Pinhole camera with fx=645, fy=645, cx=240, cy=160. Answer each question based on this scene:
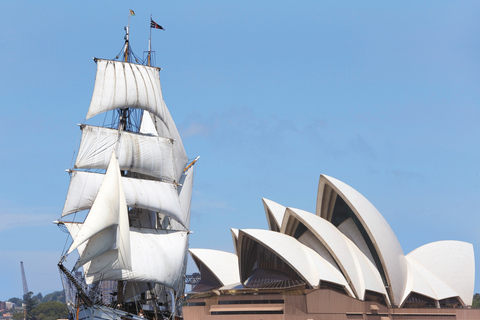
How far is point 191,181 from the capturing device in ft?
278

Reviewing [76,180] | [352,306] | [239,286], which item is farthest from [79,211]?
[352,306]

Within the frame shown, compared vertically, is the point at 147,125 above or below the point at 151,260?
above

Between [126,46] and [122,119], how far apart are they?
1028cm

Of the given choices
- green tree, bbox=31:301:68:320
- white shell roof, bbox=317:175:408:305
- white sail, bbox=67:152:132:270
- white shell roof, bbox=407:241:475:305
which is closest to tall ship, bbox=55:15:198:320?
white sail, bbox=67:152:132:270

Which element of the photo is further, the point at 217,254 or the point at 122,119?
the point at 217,254

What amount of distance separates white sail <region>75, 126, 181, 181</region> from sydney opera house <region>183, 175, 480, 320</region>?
40.5ft

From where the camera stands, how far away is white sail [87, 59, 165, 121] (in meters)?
69.4

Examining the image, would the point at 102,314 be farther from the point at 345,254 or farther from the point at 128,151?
the point at 345,254

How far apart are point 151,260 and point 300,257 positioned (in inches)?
692

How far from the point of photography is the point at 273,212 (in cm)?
8119

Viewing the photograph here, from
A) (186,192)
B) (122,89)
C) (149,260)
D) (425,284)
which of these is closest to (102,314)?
(149,260)

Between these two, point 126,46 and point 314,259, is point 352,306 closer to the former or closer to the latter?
point 314,259

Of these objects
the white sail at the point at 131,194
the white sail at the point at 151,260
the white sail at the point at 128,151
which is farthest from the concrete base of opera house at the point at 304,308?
the white sail at the point at 128,151

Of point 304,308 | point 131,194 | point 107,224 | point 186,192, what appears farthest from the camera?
point 186,192
